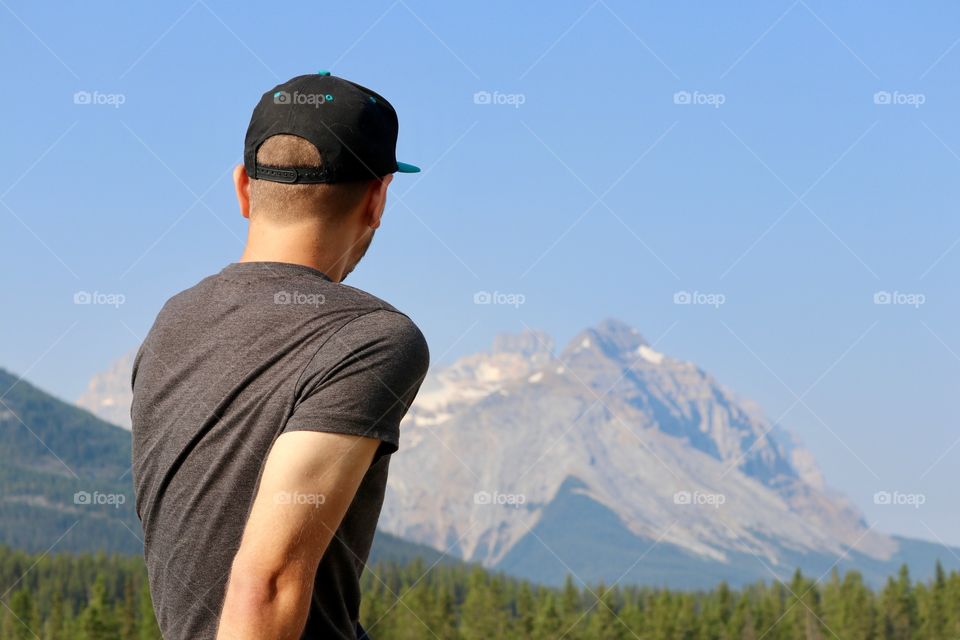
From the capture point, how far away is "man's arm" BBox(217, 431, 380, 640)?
285 centimetres

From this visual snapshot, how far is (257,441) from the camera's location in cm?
307

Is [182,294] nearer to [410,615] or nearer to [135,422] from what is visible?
[135,422]

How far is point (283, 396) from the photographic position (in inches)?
120

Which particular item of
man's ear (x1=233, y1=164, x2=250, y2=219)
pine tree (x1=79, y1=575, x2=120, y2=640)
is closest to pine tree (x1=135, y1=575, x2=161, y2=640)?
pine tree (x1=79, y1=575, x2=120, y2=640)

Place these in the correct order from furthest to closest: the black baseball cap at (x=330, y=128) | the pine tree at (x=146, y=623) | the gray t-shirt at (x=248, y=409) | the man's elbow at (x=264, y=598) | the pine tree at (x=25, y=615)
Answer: the pine tree at (x=25, y=615) → the pine tree at (x=146, y=623) → the black baseball cap at (x=330, y=128) → the gray t-shirt at (x=248, y=409) → the man's elbow at (x=264, y=598)

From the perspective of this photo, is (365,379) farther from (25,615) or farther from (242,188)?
(25,615)

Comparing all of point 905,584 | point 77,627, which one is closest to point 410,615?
point 77,627

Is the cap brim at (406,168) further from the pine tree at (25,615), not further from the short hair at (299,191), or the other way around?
the pine tree at (25,615)

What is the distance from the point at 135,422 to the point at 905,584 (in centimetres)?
13526

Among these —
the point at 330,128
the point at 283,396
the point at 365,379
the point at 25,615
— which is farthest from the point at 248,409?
the point at 25,615

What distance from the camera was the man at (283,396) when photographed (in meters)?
2.88

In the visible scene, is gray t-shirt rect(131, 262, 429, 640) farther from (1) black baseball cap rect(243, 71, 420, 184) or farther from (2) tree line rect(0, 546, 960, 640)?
(2) tree line rect(0, 546, 960, 640)

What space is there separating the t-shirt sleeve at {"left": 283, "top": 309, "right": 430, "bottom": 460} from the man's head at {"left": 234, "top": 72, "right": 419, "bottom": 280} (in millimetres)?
379

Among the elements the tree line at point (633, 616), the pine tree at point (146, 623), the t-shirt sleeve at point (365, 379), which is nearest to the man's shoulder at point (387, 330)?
the t-shirt sleeve at point (365, 379)
